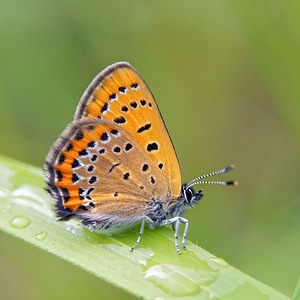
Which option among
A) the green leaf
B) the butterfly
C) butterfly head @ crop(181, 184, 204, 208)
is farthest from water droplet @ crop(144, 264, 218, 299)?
butterfly head @ crop(181, 184, 204, 208)

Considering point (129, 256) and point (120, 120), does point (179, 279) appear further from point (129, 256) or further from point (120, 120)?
point (120, 120)

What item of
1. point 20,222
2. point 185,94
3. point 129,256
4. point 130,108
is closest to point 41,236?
point 20,222

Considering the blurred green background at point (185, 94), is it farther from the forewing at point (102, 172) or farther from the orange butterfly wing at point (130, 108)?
the orange butterfly wing at point (130, 108)

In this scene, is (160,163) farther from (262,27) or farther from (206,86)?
(206,86)

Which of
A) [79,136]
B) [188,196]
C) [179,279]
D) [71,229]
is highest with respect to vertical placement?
[79,136]

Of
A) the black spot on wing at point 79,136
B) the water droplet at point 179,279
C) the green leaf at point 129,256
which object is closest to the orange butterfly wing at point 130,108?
the black spot on wing at point 79,136

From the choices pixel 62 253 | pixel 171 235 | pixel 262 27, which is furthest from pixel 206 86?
pixel 62 253
